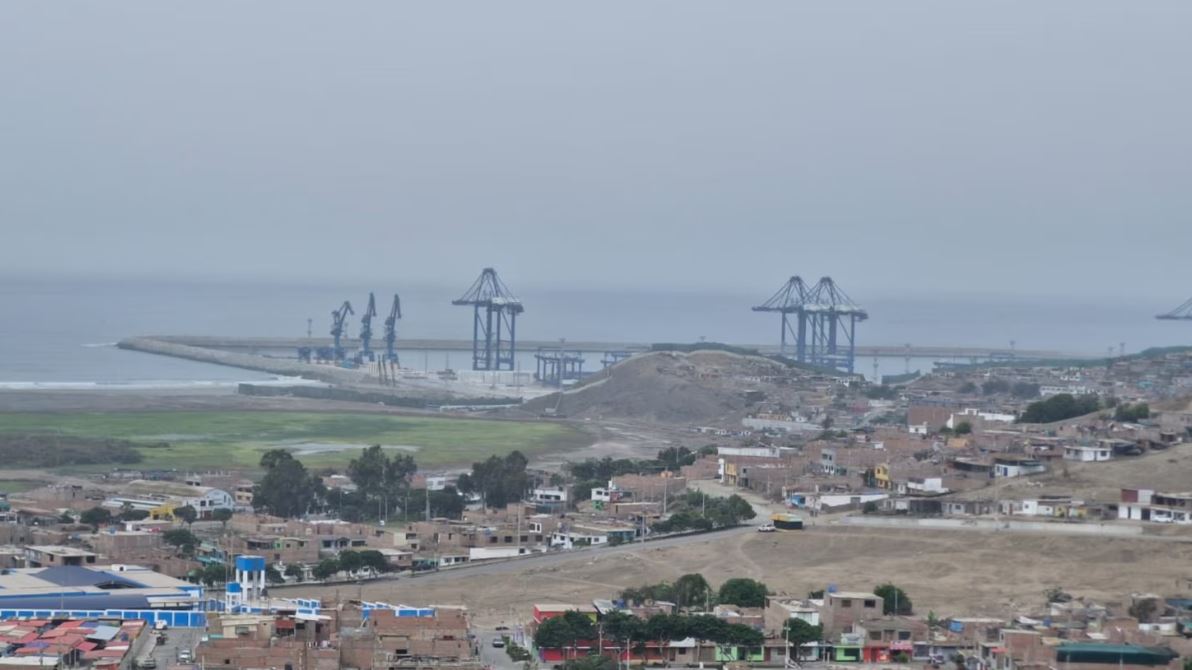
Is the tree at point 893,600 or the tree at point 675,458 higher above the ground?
the tree at point 675,458

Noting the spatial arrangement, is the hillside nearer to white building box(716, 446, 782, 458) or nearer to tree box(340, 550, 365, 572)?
white building box(716, 446, 782, 458)

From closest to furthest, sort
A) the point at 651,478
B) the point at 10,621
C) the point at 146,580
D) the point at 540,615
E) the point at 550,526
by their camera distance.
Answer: the point at 10,621 → the point at 540,615 → the point at 146,580 → the point at 550,526 → the point at 651,478

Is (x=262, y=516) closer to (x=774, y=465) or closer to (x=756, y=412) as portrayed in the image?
(x=774, y=465)

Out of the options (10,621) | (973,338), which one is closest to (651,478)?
(10,621)

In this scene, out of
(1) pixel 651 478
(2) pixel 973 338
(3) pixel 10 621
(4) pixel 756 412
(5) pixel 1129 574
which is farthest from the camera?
(2) pixel 973 338

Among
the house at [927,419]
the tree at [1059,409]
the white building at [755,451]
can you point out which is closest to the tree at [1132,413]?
the tree at [1059,409]

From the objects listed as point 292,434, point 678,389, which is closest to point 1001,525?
point 292,434

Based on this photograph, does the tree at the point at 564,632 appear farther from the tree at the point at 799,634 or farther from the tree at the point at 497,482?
the tree at the point at 497,482

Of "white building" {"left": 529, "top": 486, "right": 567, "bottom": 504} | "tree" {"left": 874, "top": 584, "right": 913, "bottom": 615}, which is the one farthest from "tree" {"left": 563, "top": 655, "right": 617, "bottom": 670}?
"white building" {"left": 529, "top": 486, "right": 567, "bottom": 504}
